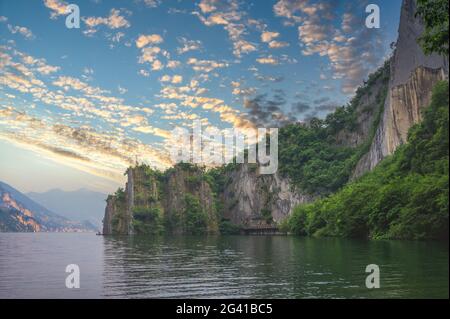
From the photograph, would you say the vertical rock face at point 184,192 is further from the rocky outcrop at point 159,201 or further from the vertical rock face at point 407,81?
the vertical rock face at point 407,81

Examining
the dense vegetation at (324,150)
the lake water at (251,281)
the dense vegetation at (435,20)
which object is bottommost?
the lake water at (251,281)

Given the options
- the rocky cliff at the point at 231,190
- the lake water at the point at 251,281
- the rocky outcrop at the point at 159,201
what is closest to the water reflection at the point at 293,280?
the lake water at the point at 251,281

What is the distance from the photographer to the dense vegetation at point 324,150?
132875 millimetres

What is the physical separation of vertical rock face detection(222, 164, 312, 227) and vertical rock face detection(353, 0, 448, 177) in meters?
50.1

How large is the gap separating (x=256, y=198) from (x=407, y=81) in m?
85.4

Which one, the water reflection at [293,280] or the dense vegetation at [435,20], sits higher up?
the dense vegetation at [435,20]

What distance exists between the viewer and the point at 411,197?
155ft

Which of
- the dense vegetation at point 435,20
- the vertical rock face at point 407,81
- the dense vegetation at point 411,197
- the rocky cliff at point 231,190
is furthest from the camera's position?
the rocky cliff at point 231,190

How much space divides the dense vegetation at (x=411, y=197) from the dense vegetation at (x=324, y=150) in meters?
54.8

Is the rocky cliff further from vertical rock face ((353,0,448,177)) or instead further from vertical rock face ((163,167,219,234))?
vertical rock face ((353,0,448,177))

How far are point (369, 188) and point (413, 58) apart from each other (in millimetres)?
33260

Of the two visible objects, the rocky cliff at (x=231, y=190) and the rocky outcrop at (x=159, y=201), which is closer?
the rocky cliff at (x=231, y=190)

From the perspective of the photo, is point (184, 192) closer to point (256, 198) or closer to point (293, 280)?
point (256, 198)
